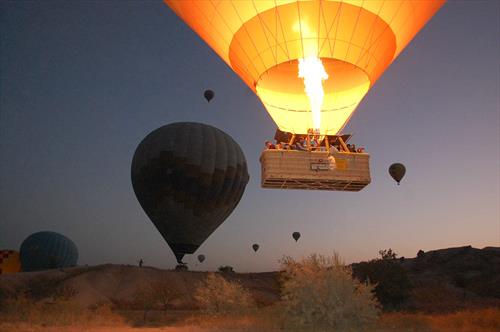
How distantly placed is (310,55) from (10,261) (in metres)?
49.2

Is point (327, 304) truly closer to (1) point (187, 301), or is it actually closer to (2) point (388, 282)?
(2) point (388, 282)

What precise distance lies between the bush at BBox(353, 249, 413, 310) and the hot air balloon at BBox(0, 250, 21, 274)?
3980 cm

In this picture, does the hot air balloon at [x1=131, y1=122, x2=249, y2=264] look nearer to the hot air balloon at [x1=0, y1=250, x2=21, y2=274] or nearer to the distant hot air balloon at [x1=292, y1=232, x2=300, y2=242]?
the distant hot air balloon at [x1=292, y1=232, x2=300, y2=242]

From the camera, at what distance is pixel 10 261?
157 feet

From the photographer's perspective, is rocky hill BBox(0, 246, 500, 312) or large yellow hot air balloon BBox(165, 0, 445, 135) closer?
large yellow hot air balloon BBox(165, 0, 445, 135)

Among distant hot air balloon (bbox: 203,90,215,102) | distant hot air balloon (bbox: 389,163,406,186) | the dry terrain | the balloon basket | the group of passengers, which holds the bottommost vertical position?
the dry terrain

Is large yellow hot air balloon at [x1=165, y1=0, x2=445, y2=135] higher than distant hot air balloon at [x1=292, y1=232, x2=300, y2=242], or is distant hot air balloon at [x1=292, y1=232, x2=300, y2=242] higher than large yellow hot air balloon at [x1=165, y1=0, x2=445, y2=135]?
large yellow hot air balloon at [x1=165, y1=0, x2=445, y2=135]

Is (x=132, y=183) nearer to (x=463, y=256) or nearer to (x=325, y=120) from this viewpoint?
(x=325, y=120)

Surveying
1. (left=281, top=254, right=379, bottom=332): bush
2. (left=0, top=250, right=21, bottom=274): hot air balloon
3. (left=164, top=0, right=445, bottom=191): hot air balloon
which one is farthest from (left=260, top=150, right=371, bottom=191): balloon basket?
(left=0, top=250, right=21, bottom=274): hot air balloon

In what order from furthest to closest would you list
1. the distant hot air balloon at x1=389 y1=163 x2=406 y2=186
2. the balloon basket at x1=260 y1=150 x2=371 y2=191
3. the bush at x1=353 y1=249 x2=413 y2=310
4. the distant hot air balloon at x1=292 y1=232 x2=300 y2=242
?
the distant hot air balloon at x1=292 y1=232 x2=300 y2=242 → the distant hot air balloon at x1=389 y1=163 x2=406 y2=186 → the bush at x1=353 y1=249 x2=413 y2=310 → the balloon basket at x1=260 y1=150 x2=371 y2=191

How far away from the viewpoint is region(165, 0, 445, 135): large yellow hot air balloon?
11391 millimetres

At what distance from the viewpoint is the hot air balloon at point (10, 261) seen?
155ft

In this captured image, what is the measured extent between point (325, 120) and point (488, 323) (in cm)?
975

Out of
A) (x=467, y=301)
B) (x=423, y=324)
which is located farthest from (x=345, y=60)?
(x=467, y=301)
